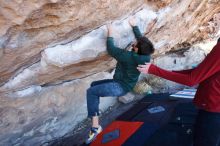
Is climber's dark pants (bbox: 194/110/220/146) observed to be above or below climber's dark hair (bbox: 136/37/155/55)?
below

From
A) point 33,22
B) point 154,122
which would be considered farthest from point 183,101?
point 33,22

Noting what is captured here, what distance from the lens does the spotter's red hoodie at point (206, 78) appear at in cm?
251

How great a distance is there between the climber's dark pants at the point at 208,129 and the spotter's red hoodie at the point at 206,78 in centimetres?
5

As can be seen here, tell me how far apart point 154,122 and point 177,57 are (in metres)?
3.46

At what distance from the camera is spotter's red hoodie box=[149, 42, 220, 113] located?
2510 mm

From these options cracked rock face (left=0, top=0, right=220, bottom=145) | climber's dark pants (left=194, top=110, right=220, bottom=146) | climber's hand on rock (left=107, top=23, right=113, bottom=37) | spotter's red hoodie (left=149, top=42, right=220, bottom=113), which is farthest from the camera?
climber's hand on rock (left=107, top=23, right=113, bottom=37)

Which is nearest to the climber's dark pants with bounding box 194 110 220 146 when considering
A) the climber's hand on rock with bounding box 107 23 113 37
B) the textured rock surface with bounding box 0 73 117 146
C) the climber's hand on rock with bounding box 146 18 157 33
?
the climber's hand on rock with bounding box 107 23 113 37

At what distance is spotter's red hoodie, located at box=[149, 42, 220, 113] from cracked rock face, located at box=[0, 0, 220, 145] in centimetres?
106

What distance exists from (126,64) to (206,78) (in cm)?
124

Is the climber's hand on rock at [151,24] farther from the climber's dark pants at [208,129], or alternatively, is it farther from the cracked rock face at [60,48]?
the climber's dark pants at [208,129]

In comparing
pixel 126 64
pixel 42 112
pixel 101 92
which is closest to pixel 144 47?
pixel 126 64

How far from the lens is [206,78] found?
266 cm

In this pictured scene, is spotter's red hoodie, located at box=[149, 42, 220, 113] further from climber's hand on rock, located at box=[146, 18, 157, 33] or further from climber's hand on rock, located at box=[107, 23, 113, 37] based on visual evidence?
climber's hand on rock, located at box=[146, 18, 157, 33]

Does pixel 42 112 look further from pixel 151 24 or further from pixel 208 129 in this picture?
pixel 208 129
